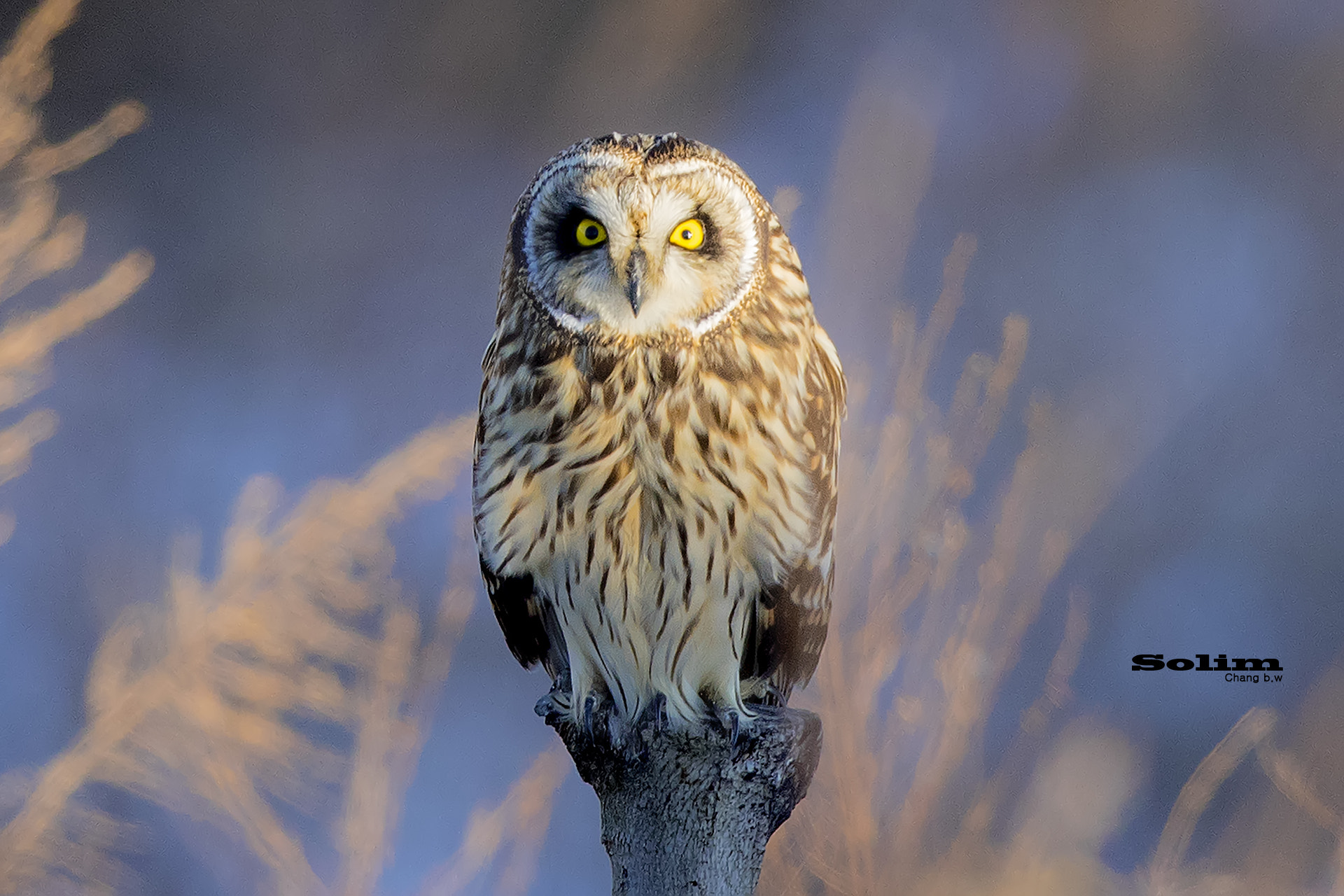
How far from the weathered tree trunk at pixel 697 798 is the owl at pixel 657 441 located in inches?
2.6

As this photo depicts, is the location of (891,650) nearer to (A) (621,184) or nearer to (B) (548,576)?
(B) (548,576)

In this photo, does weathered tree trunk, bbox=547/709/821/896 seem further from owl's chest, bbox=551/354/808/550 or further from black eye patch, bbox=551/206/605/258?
black eye patch, bbox=551/206/605/258

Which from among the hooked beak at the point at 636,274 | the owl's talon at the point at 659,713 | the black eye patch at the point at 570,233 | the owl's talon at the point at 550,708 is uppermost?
the black eye patch at the point at 570,233

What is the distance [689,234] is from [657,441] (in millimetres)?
184

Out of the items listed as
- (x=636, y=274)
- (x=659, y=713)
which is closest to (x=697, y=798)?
(x=659, y=713)

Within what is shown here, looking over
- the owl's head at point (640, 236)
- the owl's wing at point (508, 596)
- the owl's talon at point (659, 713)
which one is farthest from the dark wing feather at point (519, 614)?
the owl's head at point (640, 236)

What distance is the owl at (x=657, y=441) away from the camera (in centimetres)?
90

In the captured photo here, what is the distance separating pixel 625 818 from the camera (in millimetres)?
949

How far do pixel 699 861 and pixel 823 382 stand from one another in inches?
18.7

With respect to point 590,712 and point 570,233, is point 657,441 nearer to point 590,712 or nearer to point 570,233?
point 570,233

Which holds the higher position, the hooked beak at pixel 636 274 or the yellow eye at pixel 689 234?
the yellow eye at pixel 689 234

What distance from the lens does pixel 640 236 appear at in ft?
2.86

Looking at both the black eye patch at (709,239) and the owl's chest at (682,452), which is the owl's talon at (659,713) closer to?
the owl's chest at (682,452)

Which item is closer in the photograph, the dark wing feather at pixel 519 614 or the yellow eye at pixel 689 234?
the yellow eye at pixel 689 234
